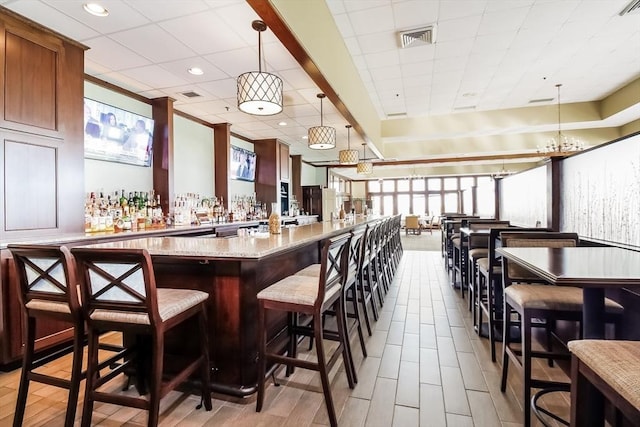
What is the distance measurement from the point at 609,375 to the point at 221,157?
19.7 ft

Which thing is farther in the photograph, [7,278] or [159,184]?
[159,184]

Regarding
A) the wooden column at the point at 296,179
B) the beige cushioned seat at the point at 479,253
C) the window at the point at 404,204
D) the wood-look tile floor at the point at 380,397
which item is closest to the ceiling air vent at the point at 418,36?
the beige cushioned seat at the point at 479,253

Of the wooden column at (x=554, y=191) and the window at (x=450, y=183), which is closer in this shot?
the wooden column at (x=554, y=191)

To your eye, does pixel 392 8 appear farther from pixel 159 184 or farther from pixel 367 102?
pixel 159 184

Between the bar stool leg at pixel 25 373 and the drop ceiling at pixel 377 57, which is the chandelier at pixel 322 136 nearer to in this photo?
the drop ceiling at pixel 377 57

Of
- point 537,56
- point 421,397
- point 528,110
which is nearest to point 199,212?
point 421,397

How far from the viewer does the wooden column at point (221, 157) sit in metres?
6.00

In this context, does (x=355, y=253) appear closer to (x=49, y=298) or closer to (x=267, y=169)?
(x=49, y=298)

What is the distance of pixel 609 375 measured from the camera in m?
0.89

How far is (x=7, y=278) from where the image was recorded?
2.38 meters

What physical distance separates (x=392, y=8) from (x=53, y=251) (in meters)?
3.44

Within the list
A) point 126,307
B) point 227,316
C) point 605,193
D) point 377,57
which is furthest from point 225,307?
point 377,57

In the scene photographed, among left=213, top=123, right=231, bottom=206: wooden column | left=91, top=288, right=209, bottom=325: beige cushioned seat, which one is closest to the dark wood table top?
left=91, top=288, right=209, bottom=325: beige cushioned seat

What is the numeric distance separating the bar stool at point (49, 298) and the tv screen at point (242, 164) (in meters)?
4.86
